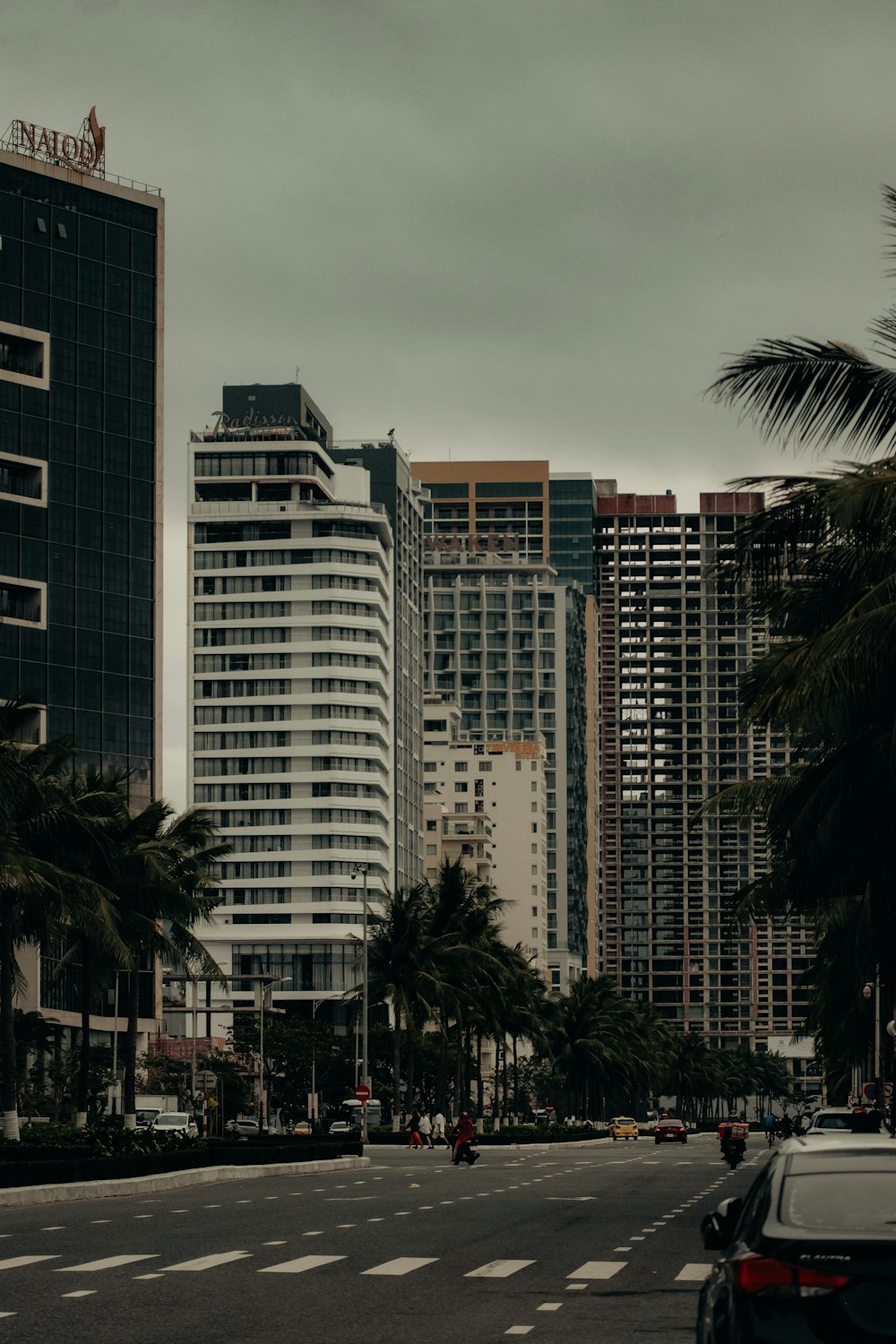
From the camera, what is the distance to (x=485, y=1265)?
18016 mm

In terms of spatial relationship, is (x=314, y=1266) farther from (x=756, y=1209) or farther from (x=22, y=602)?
(x=22, y=602)

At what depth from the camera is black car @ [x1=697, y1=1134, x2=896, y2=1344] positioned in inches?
309

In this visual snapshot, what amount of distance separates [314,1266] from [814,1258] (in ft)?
34.8

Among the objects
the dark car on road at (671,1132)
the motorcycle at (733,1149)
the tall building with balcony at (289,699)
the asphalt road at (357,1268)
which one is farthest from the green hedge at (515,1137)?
the tall building with balcony at (289,699)

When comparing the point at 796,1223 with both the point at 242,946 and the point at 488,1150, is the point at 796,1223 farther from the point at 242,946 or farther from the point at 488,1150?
the point at 242,946

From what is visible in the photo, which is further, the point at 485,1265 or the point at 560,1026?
the point at 560,1026

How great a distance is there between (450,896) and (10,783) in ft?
189

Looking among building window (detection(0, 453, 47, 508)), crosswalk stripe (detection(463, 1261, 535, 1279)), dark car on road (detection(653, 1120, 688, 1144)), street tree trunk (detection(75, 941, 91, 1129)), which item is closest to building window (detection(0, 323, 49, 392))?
building window (detection(0, 453, 47, 508))

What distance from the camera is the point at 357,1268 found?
1766 cm

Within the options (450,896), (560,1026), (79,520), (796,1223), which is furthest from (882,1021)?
(79,520)

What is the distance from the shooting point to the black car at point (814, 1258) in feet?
25.8

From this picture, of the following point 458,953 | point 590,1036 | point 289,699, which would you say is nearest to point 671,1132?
point 458,953

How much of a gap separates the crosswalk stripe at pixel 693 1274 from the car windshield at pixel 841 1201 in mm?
8199

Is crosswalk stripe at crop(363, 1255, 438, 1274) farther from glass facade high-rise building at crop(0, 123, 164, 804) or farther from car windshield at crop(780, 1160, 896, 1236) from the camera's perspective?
glass facade high-rise building at crop(0, 123, 164, 804)
